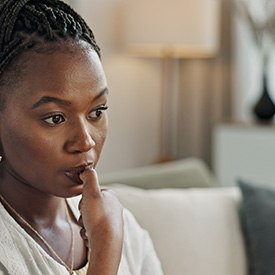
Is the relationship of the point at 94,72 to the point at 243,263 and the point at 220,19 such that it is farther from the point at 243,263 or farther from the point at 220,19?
the point at 220,19

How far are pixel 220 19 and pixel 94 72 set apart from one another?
308 centimetres

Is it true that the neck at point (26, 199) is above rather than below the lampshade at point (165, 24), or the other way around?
below

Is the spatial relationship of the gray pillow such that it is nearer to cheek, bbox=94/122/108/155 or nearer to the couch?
the couch

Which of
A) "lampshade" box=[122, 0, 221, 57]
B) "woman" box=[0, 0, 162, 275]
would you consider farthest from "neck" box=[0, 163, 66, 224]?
"lampshade" box=[122, 0, 221, 57]

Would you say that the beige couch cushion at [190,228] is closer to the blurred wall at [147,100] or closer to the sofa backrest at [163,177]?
the sofa backrest at [163,177]

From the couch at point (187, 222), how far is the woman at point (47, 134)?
605mm

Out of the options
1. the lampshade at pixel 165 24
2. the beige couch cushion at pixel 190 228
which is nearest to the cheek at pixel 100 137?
the beige couch cushion at pixel 190 228

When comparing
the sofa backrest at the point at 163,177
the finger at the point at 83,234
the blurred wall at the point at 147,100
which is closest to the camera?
the finger at the point at 83,234

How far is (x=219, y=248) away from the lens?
187cm

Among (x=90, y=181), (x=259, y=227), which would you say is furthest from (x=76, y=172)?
(x=259, y=227)

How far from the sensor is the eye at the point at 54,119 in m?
1.09

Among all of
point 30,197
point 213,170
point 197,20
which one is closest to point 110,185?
point 30,197

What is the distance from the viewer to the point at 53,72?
1.09 metres

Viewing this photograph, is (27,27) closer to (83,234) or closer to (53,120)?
(53,120)
